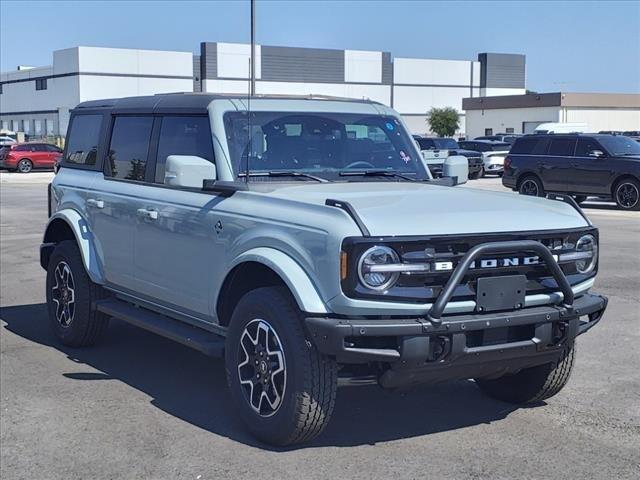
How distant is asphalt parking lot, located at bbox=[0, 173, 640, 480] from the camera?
481 centimetres

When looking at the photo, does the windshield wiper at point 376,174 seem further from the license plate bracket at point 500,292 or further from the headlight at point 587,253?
the license plate bracket at point 500,292

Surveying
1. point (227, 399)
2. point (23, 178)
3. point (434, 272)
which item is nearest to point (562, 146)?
point (227, 399)

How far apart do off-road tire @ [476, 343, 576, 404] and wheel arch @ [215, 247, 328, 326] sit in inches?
69.9

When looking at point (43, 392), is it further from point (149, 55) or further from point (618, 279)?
point (149, 55)

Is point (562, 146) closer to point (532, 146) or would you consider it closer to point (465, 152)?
point (532, 146)

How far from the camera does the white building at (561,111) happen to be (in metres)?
67.0

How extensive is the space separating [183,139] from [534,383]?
2.96 meters

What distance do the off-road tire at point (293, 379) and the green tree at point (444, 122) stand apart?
81630 millimetres

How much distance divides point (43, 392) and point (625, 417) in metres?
4.01

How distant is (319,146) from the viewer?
20.3 ft

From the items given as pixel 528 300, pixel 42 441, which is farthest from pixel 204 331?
pixel 528 300

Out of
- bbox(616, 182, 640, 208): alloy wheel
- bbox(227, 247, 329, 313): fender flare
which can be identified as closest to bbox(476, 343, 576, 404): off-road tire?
bbox(227, 247, 329, 313): fender flare

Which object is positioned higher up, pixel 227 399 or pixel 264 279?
pixel 264 279

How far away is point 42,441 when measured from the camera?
5305 millimetres
